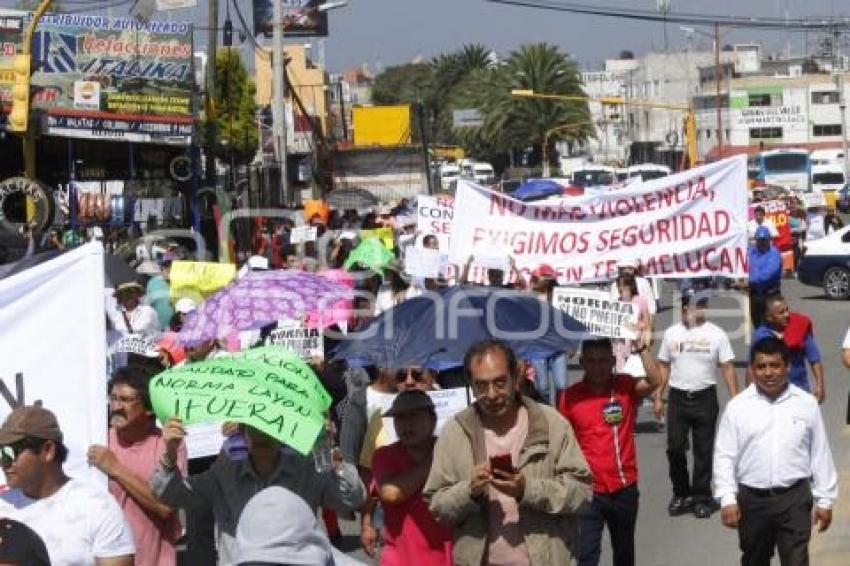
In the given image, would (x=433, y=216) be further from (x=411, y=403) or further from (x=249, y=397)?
(x=249, y=397)

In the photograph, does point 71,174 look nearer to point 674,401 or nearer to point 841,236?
point 841,236

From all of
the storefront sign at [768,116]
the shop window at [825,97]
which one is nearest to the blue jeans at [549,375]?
the storefront sign at [768,116]

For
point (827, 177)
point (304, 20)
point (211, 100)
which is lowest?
point (827, 177)

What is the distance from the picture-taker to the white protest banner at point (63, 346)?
23.6ft

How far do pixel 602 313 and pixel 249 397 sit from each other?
693 centimetres

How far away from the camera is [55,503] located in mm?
6039

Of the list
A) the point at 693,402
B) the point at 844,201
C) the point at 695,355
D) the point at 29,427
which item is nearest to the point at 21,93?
the point at 695,355

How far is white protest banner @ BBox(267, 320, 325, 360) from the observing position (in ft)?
42.9

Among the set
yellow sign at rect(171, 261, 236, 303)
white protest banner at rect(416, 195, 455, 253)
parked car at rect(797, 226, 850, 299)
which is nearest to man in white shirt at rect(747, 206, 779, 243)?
parked car at rect(797, 226, 850, 299)

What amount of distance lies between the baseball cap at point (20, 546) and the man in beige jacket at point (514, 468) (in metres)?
2.10

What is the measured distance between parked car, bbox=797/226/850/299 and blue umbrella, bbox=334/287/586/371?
22.8 metres

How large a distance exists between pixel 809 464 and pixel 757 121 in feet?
375

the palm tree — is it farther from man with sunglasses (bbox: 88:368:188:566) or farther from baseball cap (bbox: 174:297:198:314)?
man with sunglasses (bbox: 88:368:188:566)

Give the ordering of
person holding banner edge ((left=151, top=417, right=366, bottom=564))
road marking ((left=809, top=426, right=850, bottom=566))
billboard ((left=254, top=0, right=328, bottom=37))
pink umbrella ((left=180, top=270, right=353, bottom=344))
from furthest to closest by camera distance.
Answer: billboard ((left=254, top=0, right=328, bottom=37)) → pink umbrella ((left=180, top=270, right=353, bottom=344)) → road marking ((left=809, top=426, right=850, bottom=566)) → person holding banner edge ((left=151, top=417, right=366, bottom=564))
